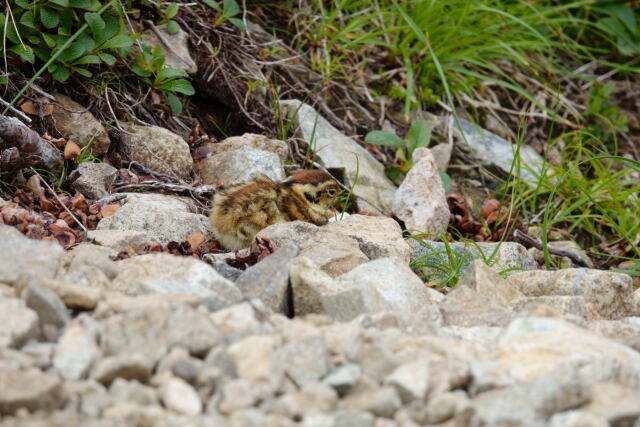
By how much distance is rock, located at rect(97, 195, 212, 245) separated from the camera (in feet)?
14.4

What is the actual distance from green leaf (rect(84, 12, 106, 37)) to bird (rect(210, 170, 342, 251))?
45.1 inches

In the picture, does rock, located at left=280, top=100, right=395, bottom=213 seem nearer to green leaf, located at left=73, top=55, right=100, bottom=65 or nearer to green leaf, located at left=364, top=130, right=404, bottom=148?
green leaf, located at left=364, top=130, right=404, bottom=148

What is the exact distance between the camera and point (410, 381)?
244 cm

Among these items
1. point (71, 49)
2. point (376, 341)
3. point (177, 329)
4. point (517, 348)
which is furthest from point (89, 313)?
point (71, 49)

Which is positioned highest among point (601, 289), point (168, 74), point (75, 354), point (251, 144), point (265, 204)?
point (75, 354)

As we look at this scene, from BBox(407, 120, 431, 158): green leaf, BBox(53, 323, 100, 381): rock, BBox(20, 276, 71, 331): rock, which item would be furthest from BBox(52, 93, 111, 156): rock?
BBox(53, 323, 100, 381): rock

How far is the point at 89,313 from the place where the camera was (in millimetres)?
2797

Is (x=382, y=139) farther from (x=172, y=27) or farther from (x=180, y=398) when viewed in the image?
(x=180, y=398)

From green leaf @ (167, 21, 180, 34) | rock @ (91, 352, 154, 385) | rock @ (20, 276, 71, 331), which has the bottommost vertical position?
green leaf @ (167, 21, 180, 34)

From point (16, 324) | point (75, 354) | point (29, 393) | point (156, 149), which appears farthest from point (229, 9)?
point (29, 393)

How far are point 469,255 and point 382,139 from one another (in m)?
1.60

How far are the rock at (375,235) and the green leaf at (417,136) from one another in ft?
4.95

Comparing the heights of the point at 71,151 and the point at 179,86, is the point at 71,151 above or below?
below

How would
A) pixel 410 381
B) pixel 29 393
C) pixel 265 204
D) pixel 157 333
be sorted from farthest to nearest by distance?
pixel 265 204 → pixel 157 333 → pixel 410 381 → pixel 29 393
